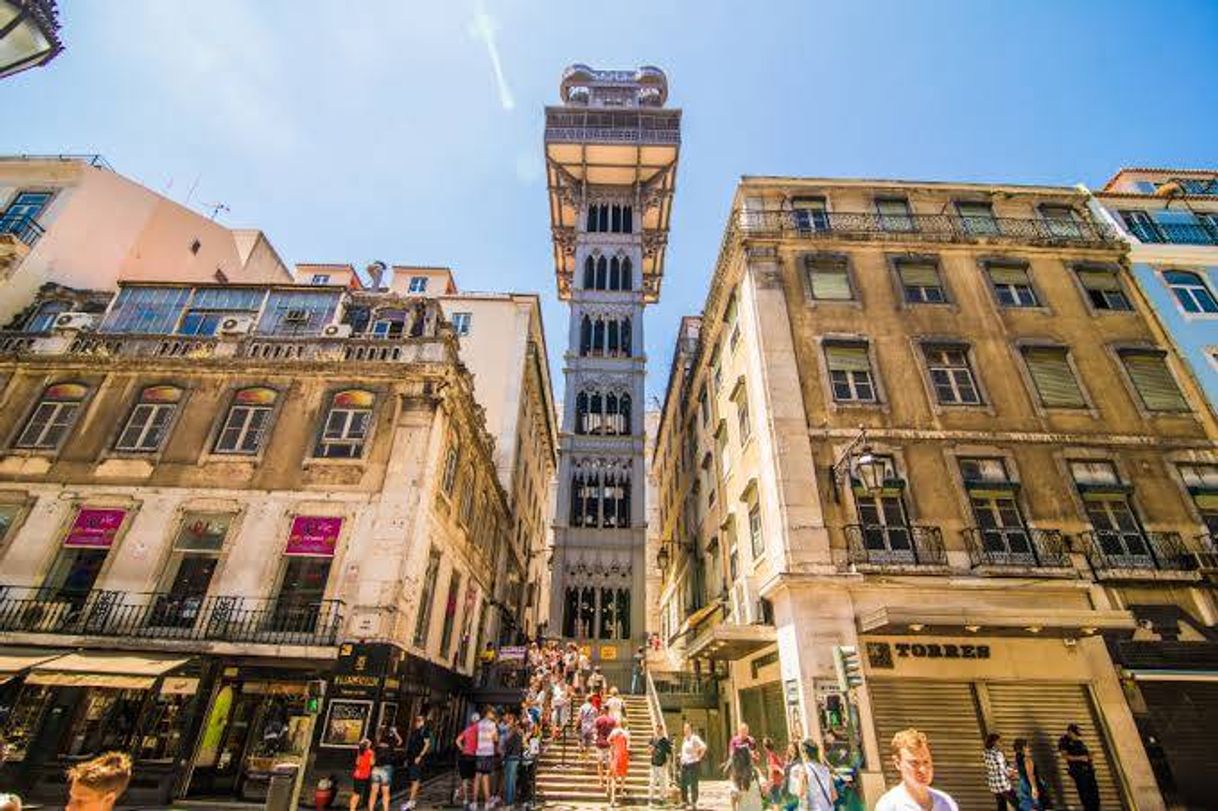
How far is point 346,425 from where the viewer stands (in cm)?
1650

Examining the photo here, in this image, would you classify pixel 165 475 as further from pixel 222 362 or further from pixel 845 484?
pixel 845 484

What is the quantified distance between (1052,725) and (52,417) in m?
28.6

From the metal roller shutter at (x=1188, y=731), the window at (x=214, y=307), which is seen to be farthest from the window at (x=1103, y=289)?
the window at (x=214, y=307)

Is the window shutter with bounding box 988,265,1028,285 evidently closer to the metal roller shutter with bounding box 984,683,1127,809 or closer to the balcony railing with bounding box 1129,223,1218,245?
the balcony railing with bounding box 1129,223,1218,245

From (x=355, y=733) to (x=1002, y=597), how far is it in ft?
50.8

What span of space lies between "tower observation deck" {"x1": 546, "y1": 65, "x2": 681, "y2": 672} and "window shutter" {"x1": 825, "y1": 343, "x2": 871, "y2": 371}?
16887 mm

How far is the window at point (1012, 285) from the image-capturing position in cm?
1803

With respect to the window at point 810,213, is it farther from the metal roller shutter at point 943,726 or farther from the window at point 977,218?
the metal roller shutter at point 943,726

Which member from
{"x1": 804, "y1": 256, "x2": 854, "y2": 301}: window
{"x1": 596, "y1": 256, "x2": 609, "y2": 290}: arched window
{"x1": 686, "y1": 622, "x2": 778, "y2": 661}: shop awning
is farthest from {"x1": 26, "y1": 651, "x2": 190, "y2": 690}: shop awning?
{"x1": 596, "y1": 256, "x2": 609, "y2": 290}: arched window

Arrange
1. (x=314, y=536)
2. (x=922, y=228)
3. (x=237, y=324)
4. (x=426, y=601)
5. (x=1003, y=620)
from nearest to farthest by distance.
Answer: (x=1003, y=620), (x=314, y=536), (x=426, y=601), (x=237, y=324), (x=922, y=228)

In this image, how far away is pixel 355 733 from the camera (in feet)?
40.8

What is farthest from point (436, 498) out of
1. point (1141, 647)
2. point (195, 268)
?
point (195, 268)

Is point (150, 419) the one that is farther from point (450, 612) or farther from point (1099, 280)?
point (1099, 280)

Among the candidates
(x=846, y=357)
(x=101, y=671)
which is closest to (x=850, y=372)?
(x=846, y=357)
